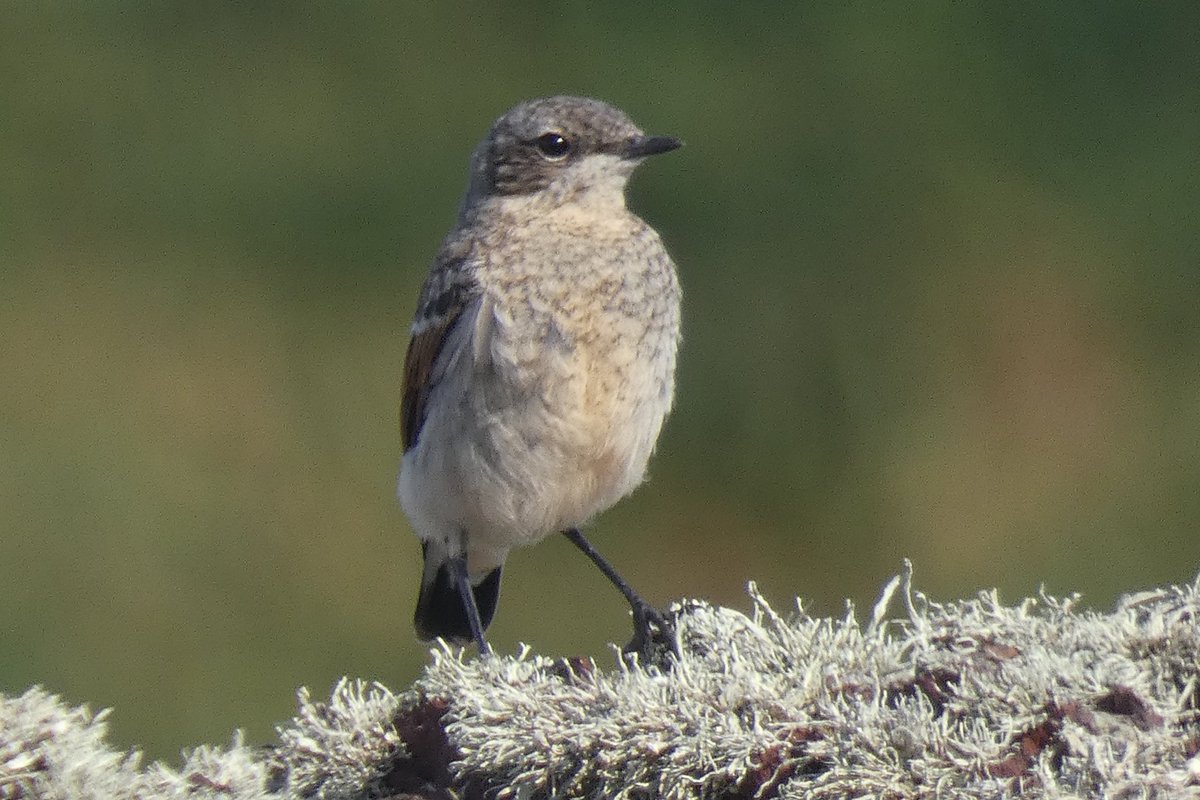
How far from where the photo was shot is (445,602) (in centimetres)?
643

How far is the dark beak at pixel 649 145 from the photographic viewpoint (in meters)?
5.85

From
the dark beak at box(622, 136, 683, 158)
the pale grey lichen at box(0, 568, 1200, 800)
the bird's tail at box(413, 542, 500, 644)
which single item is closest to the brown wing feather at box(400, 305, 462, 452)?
the bird's tail at box(413, 542, 500, 644)

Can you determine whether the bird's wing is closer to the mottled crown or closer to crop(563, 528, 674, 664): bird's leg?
the mottled crown

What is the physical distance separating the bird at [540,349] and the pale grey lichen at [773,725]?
1201mm

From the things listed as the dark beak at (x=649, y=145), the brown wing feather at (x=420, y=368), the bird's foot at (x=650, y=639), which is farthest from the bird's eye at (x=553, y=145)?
the bird's foot at (x=650, y=639)

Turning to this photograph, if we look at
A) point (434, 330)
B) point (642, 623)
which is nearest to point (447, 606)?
point (434, 330)

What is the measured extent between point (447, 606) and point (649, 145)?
1.66m

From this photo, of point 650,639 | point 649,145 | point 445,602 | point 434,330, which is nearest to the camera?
point 650,639

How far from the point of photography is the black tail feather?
6.40 m

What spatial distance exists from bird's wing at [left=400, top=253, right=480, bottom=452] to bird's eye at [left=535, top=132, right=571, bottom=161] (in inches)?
18.9

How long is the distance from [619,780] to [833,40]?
19.7 feet

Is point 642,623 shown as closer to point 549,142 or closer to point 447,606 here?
A: point 447,606

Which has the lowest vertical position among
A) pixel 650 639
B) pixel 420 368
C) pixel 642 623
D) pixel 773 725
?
pixel 773 725

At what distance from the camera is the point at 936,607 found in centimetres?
376
